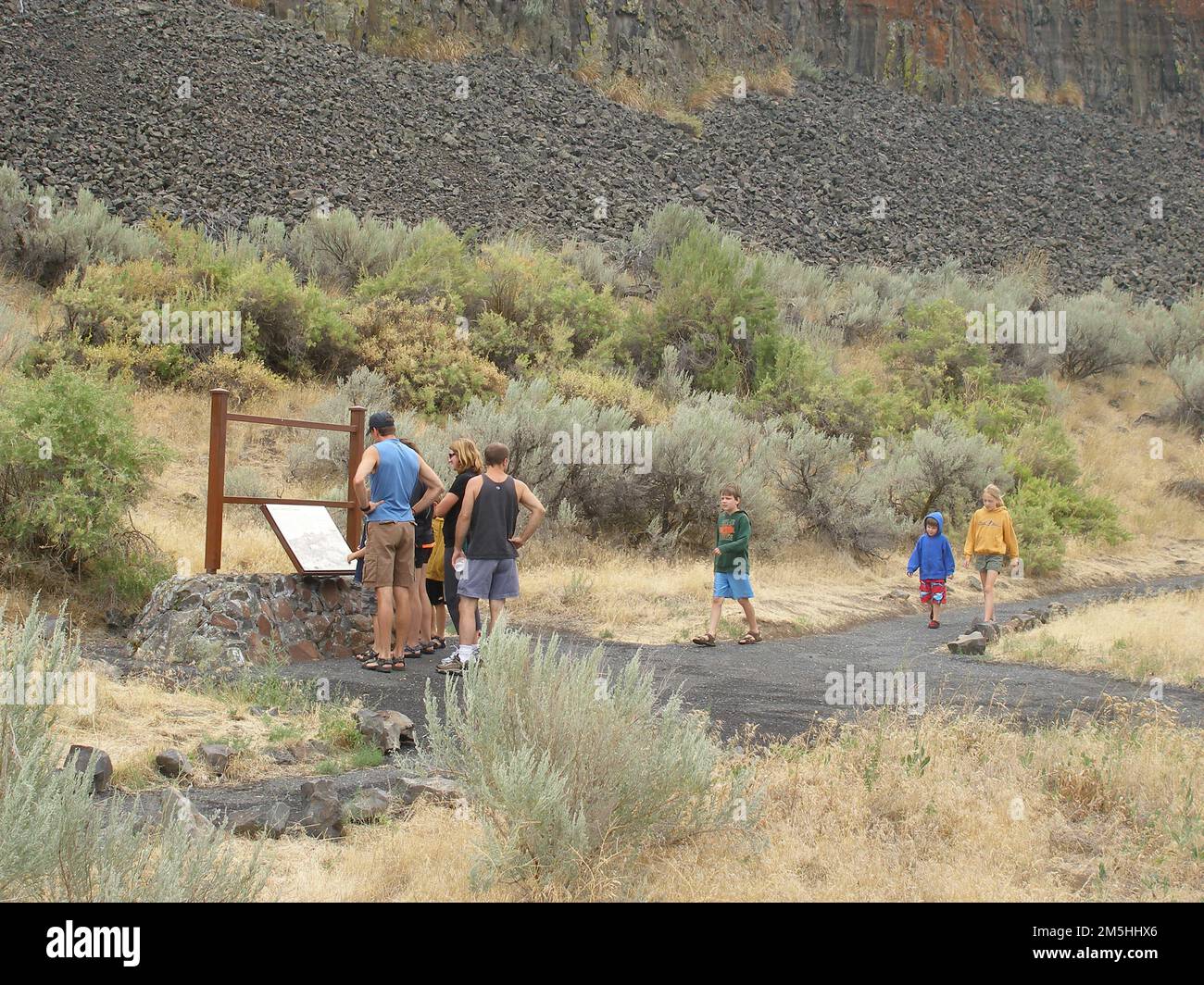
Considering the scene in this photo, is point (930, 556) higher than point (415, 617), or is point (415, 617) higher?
point (930, 556)

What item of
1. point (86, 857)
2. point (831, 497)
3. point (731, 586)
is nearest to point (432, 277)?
point (831, 497)

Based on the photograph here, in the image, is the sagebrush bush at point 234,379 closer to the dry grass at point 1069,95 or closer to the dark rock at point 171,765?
the dark rock at point 171,765

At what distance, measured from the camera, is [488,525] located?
8727 mm

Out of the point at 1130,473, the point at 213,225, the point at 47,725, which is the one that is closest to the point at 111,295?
the point at 213,225

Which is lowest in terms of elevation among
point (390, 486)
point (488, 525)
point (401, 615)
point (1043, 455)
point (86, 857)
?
point (86, 857)

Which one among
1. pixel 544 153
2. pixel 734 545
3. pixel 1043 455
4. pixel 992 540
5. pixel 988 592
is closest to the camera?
pixel 734 545

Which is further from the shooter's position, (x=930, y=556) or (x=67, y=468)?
(x=930, y=556)

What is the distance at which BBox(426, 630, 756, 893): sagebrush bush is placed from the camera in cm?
452

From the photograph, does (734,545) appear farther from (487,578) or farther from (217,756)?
(217,756)

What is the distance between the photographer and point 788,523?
17734 mm

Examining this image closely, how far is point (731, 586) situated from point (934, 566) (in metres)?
3.51

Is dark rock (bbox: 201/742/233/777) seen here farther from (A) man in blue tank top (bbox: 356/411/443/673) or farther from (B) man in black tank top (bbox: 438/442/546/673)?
(A) man in blue tank top (bbox: 356/411/443/673)

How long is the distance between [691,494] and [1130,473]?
14.8 meters
